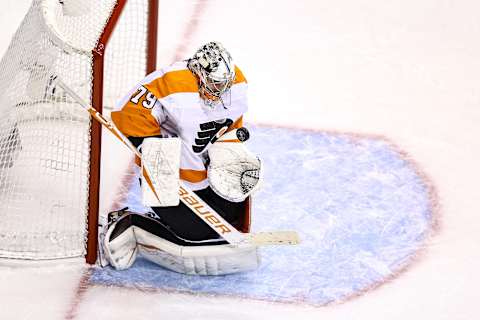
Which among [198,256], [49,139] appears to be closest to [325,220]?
[198,256]

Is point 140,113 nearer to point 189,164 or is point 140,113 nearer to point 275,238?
point 189,164

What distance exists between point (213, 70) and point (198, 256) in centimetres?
66

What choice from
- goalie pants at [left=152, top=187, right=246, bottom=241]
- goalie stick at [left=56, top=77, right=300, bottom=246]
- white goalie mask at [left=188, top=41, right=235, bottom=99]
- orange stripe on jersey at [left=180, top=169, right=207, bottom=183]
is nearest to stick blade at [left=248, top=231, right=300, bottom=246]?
goalie stick at [left=56, top=77, right=300, bottom=246]

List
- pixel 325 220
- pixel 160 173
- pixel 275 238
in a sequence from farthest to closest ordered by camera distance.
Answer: pixel 325 220 < pixel 275 238 < pixel 160 173

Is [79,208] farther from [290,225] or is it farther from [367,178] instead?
[367,178]

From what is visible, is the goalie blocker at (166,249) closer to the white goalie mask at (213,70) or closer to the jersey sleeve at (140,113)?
the jersey sleeve at (140,113)

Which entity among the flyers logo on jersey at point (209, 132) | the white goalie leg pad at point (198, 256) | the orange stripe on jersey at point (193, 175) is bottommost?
the white goalie leg pad at point (198, 256)

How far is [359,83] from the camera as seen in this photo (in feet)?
15.8

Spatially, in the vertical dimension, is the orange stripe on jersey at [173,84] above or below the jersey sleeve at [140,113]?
above

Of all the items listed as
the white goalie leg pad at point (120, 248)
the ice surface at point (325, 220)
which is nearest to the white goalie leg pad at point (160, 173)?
the white goalie leg pad at point (120, 248)

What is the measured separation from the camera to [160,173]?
3.33 metres

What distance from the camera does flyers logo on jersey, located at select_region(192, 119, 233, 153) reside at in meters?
3.52

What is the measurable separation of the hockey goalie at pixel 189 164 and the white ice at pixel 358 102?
15 cm

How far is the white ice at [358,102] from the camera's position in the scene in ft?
11.5
